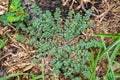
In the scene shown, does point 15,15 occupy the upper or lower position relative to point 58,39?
upper

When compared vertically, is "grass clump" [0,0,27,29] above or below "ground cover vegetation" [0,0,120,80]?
above

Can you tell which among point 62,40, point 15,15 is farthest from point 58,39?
point 15,15

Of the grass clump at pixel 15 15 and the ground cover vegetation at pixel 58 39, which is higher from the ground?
the grass clump at pixel 15 15

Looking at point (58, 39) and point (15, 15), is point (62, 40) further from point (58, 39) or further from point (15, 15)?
point (15, 15)

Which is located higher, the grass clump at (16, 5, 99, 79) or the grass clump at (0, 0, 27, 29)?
the grass clump at (0, 0, 27, 29)

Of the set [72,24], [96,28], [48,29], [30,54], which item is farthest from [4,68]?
[96,28]
